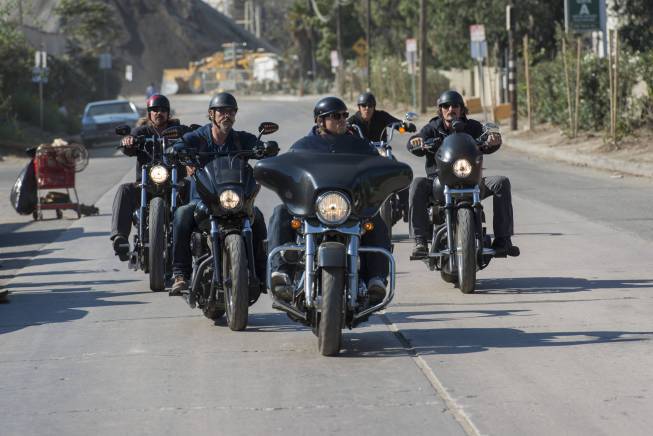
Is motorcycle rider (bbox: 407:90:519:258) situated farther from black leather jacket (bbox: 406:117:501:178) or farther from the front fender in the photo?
the front fender

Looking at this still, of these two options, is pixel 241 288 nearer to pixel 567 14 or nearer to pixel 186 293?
pixel 186 293

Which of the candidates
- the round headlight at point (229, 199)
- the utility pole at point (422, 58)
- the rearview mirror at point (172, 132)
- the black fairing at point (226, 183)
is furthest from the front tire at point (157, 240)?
the utility pole at point (422, 58)

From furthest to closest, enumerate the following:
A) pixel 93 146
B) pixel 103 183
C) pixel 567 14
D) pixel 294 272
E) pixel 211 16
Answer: pixel 211 16 → pixel 93 146 → pixel 567 14 → pixel 103 183 → pixel 294 272

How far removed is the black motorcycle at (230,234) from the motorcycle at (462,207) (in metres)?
1.80

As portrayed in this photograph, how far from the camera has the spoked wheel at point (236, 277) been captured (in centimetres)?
895

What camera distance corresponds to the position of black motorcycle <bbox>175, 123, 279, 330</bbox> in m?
9.02

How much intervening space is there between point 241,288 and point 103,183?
19626mm

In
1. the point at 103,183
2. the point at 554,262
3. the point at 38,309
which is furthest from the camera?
the point at 103,183

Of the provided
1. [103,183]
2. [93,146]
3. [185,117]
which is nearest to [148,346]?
[103,183]

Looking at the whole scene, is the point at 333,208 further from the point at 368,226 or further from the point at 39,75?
the point at 39,75

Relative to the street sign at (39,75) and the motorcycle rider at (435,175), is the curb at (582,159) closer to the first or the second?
the motorcycle rider at (435,175)

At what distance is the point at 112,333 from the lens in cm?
960

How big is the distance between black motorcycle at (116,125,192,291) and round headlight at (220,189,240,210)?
165 centimetres

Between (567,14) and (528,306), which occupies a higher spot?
(567,14)
